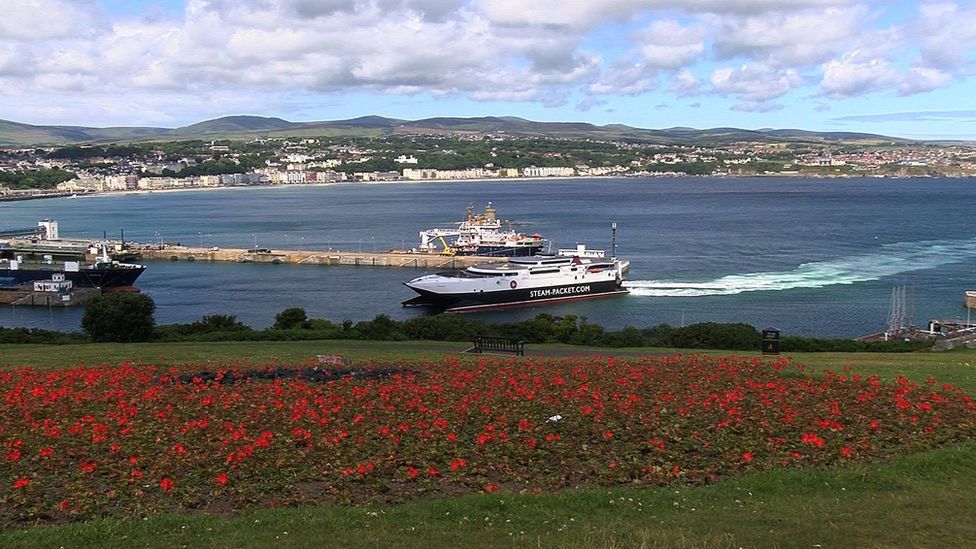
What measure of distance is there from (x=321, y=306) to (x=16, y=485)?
170 ft

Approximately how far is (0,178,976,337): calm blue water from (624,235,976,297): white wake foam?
0.53 ft

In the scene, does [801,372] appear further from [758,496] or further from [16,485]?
[16,485]

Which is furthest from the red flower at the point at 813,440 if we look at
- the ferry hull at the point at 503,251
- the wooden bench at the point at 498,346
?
the ferry hull at the point at 503,251

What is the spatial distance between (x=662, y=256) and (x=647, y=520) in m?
79.5

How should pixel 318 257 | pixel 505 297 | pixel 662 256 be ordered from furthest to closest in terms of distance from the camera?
pixel 318 257
pixel 662 256
pixel 505 297

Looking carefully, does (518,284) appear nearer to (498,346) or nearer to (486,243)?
(486,243)

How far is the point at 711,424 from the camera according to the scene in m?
11.9

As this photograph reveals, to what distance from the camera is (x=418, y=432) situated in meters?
11.6

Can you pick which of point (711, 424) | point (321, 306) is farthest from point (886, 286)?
point (711, 424)

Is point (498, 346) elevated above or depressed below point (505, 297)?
above

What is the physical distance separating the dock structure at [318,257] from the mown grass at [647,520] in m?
71.7

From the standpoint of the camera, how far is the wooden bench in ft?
71.8

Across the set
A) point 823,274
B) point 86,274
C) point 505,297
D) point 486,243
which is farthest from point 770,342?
point 486,243

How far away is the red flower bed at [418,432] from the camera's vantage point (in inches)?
385
